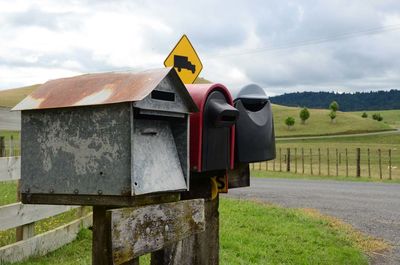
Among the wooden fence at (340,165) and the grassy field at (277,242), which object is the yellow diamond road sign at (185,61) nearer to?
the grassy field at (277,242)

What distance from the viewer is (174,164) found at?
2242mm

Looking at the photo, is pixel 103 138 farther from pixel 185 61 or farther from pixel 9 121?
pixel 185 61

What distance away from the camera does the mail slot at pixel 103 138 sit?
6.42 feet

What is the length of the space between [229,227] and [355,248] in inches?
62.2

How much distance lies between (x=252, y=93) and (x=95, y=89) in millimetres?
1089

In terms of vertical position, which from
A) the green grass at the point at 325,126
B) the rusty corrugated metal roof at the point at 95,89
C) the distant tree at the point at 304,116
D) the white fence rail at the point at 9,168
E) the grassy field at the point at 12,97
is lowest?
the white fence rail at the point at 9,168

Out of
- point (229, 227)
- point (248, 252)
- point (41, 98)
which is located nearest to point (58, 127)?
point (41, 98)

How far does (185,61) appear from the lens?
7727 millimetres

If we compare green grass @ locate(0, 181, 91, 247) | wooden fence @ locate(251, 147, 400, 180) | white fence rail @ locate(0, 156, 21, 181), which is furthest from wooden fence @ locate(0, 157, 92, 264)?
wooden fence @ locate(251, 147, 400, 180)

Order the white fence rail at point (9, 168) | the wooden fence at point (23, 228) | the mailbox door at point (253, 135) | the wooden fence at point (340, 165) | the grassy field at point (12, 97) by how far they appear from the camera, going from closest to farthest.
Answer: the mailbox door at point (253, 135) → the wooden fence at point (23, 228) → the white fence rail at point (9, 168) → the wooden fence at point (340, 165) → the grassy field at point (12, 97)

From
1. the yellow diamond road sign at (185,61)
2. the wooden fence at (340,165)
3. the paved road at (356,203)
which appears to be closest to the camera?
the yellow diamond road sign at (185,61)

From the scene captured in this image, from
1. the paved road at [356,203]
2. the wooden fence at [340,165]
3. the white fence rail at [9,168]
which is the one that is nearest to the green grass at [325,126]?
the wooden fence at [340,165]

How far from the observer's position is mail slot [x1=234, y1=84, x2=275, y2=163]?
2807 millimetres

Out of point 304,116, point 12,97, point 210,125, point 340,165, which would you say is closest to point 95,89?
point 210,125
